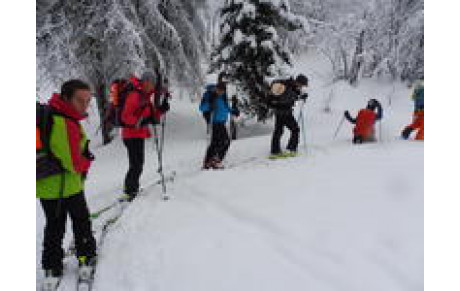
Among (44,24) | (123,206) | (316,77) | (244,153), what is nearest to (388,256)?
(123,206)

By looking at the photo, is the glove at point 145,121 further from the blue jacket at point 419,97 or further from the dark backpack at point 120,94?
the blue jacket at point 419,97

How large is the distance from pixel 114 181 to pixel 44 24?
574cm

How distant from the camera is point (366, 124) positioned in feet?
31.4

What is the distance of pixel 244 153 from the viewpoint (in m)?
9.62

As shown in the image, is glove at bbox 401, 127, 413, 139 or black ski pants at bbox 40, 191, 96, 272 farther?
glove at bbox 401, 127, 413, 139

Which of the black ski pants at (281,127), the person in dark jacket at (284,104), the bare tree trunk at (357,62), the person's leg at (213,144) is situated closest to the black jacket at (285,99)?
the person in dark jacket at (284,104)

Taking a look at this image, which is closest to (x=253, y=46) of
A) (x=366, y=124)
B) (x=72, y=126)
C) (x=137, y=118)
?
(x=366, y=124)

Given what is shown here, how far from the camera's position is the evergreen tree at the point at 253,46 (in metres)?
12.3

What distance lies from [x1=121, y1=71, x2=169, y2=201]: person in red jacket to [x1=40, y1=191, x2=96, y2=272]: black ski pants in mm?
1944

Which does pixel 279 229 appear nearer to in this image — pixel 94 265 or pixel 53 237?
pixel 94 265

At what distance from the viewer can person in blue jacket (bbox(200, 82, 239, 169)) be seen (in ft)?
25.4

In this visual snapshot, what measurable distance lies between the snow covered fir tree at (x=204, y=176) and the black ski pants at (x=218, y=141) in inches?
1.1

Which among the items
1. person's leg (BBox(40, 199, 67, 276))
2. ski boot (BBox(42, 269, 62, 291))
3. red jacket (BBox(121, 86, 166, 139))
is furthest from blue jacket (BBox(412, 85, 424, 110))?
ski boot (BBox(42, 269, 62, 291))

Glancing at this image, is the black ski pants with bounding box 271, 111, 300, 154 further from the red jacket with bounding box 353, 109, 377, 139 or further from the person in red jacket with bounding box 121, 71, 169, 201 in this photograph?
the person in red jacket with bounding box 121, 71, 169, 201
